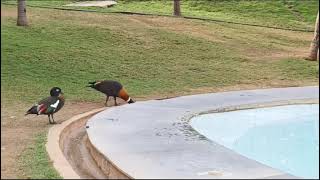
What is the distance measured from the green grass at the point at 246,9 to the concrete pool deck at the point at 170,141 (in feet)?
47.4

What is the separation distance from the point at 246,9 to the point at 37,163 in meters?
23.2

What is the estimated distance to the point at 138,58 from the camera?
50.7 ft

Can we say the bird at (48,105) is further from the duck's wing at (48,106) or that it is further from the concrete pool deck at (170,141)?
the concrete pool deck at (170,141)

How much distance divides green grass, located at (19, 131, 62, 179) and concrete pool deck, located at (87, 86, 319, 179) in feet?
1.91

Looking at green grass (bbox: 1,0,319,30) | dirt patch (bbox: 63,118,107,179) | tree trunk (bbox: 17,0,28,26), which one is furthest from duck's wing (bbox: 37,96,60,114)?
green grass (bbox: 1,0,319,30)

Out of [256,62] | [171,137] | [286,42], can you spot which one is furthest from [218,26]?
[171,137]

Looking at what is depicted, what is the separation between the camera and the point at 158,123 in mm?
8180

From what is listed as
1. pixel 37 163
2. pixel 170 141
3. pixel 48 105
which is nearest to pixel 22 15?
pixel 48 105

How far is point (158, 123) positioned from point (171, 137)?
98cm

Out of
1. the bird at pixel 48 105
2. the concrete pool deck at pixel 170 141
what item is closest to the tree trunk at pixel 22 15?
the concrete pool deck at pixel 170 141

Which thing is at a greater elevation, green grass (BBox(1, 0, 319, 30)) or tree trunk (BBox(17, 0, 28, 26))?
tree trunk (BBox(17, 0, 28, 26))

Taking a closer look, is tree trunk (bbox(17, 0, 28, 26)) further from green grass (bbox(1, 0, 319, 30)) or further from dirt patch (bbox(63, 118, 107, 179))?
dirt patch (bbox(63, 118, 107, 179))

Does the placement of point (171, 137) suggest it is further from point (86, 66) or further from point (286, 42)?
point (286, 42)

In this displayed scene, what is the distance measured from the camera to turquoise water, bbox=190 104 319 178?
6.38 metres
